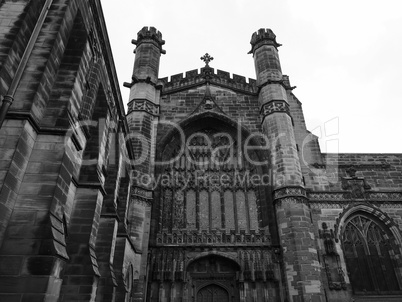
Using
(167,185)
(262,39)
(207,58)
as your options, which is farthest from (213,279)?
(262,39)

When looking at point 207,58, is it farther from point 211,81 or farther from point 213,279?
point 213,279

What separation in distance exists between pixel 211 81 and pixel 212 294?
966 cm

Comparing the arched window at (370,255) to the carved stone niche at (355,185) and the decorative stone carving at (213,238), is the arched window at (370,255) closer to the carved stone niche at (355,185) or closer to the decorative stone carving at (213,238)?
the carved stone niche at (355,185)

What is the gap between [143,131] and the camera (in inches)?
548

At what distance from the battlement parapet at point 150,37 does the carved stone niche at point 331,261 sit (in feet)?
37.6

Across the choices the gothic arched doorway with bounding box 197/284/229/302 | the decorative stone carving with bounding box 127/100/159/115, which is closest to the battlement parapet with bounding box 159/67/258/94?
the decorative stone carving with bounding box 127/100/159/115

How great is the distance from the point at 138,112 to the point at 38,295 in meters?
10.3

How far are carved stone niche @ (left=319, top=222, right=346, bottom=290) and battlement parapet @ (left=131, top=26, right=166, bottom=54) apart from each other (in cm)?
1146

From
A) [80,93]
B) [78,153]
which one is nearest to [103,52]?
[80,93]

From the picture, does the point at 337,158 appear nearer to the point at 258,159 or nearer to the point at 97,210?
the point at 258,159

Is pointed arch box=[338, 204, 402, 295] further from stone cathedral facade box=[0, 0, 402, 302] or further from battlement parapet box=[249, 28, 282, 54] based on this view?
battlement parapet box=[249, 28, 282, 54]

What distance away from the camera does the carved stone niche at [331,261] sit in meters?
11.7

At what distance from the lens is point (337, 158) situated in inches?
587

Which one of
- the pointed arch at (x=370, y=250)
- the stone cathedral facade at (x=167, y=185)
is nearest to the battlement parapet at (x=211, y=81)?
the stone cathedral facade at (x=167, y=185)
